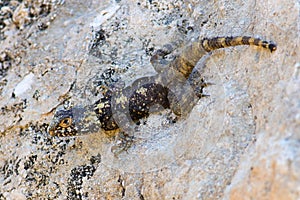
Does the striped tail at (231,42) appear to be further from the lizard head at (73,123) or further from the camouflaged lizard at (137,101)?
the lizard head at (73,123)

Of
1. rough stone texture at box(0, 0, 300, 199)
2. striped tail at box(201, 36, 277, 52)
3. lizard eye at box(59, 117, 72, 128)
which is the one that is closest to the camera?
rough stone texture at box(0, 0, 300, 199)

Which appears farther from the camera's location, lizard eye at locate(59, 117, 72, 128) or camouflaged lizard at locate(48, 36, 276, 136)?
lizard eye at locate(59, 117, 72, 128)

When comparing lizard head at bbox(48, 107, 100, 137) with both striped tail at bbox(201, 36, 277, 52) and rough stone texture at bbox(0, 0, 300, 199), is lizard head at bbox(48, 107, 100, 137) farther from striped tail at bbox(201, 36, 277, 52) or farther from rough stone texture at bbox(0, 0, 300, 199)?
striped tail at bbox(201, 36, 277, 52)

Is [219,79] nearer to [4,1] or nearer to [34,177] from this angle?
[34,177]

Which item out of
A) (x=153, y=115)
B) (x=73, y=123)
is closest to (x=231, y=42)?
(x=153, y=115)

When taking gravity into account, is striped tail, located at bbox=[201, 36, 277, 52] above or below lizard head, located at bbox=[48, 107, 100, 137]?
above

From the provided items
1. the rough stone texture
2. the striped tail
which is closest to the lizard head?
the rough stone texture
